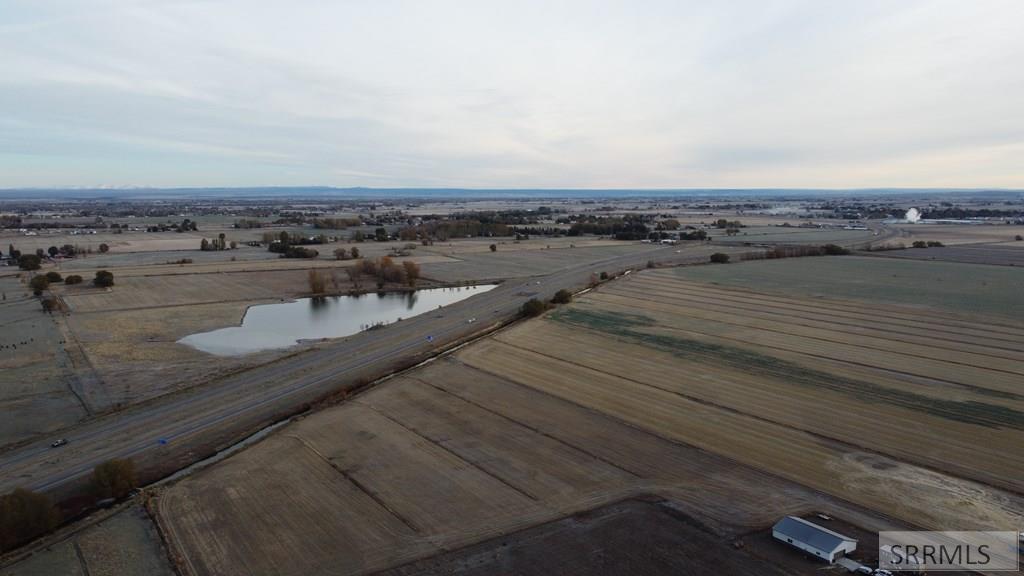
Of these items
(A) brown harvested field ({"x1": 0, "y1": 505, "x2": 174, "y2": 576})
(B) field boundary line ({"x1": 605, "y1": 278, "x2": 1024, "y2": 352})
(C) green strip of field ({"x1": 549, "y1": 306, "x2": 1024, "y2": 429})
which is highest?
(B) field boundary line ({"x1": 605, "y1": 278, "x2": 1024, "y2": 352})

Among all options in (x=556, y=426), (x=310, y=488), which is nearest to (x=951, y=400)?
(x=556, y=426)

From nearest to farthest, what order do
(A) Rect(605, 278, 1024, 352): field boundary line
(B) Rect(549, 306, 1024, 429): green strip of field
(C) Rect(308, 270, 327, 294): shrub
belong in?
(B) Rect(549, 306, 1024, 429): green strip of field
(A) Rect(605, 278, 1024, 352): field boundary line
(C) Rect(308, 270, 327, 294): shrub

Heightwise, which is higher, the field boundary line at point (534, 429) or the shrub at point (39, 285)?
the shrub at point (39, 285)

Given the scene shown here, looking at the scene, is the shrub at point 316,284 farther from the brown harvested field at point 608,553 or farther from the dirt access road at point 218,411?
the brown harvested field at point 608,553

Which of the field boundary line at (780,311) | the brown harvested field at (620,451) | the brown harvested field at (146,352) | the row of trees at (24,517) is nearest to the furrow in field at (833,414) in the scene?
the brown harvested field at (620,451)

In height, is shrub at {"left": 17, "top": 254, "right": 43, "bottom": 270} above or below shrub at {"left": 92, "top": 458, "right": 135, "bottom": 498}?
above

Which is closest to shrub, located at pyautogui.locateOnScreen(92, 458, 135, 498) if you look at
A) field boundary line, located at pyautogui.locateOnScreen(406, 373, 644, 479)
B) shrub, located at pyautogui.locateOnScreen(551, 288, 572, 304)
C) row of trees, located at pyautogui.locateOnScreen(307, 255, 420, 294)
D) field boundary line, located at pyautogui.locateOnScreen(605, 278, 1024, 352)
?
field boundary line, located at pyautogui.locateOnScreen(406, 373, 644, 479)

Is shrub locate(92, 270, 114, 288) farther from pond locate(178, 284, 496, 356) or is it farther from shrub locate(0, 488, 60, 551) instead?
shrub locate(0, 488, 60, 551)

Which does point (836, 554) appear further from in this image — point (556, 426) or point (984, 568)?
point (556, 426)
